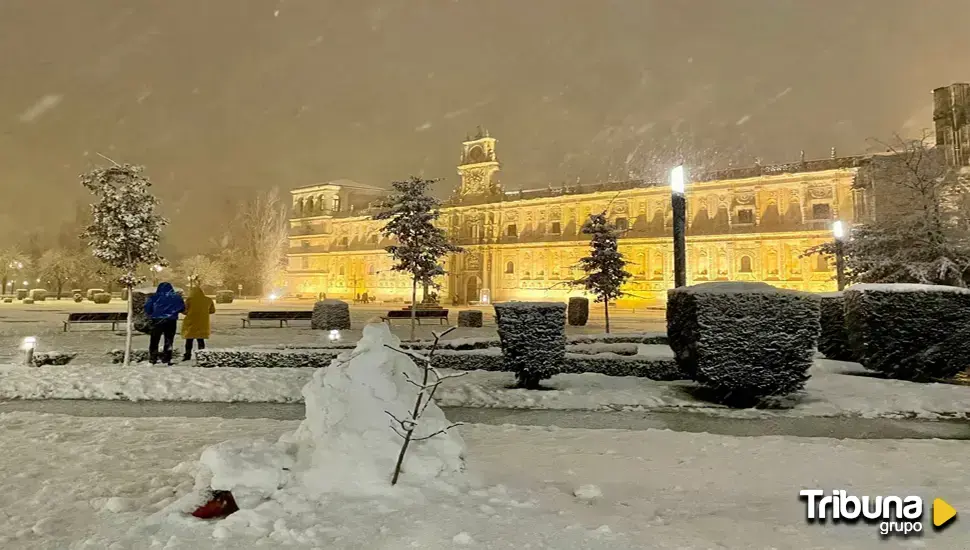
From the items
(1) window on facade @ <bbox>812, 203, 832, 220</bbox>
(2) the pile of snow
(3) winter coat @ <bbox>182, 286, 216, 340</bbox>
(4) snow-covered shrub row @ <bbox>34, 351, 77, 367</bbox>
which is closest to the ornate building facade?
(1) window on facade @ <bbox>812, 203, 832, 220</bbox>

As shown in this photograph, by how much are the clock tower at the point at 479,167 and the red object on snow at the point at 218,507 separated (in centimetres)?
5926

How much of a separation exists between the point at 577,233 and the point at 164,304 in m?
47.9

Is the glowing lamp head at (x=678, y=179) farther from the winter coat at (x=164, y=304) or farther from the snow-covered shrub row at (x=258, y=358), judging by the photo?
the winter coat at (x=164, y=304)

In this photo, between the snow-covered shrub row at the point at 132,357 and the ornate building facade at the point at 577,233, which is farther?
the ornate building facade at the point at 577,233

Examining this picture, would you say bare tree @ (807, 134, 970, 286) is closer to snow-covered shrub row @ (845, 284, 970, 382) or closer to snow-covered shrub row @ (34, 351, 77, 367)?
snow-covered shrub row @ (845, 284, 970, 382)

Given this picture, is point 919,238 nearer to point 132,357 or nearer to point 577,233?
point 132,357

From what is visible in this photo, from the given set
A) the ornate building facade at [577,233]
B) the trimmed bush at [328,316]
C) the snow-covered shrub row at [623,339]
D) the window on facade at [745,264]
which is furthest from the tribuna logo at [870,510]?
the window on facade at [745,264]

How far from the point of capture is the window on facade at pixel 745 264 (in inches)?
1900

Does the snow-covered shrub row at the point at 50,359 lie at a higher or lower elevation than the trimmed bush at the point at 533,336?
lower

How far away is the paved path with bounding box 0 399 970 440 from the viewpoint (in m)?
6.85

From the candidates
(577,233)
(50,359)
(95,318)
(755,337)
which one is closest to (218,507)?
(755,337)

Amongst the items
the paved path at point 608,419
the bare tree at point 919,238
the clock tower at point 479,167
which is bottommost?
the paved path at point 608,419

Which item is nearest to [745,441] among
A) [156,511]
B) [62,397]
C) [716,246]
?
[156,511]

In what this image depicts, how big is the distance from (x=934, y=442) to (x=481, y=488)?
5.29 meters
